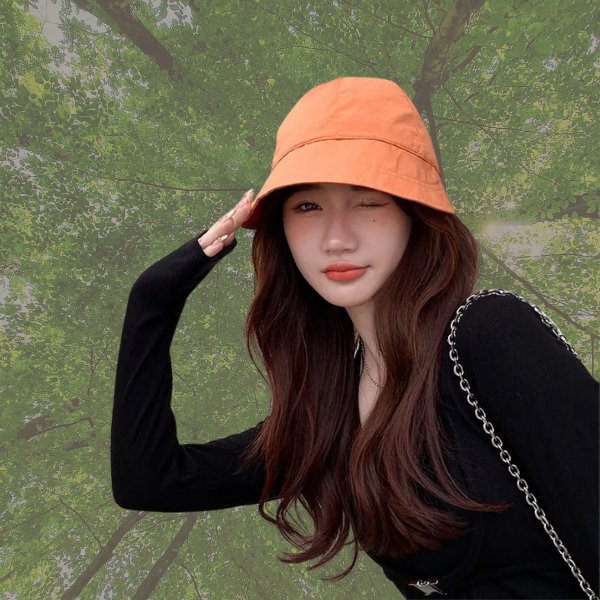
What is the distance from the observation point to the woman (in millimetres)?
1203

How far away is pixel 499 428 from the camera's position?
4.11 feet

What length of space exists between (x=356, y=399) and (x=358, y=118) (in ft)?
2.45

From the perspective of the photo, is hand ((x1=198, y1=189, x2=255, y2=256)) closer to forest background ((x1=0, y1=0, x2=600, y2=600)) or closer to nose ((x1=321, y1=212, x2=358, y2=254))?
nose ((x1=321, y1=212, x2=358, y2=254))

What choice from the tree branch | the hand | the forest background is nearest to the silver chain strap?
the hand

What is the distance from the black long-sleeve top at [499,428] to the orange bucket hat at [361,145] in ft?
0.97

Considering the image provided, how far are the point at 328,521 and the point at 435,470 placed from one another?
411mm

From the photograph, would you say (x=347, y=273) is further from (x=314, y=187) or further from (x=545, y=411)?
(x=545, y=411)

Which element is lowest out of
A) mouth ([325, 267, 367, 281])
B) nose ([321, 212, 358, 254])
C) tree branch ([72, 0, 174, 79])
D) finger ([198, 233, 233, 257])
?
mouth ([325, 267, 367, 281])

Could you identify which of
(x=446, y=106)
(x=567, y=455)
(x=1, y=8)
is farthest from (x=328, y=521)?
(x=1, y=8)

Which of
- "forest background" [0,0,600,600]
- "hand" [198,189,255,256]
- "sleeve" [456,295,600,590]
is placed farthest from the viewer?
"forest background" [0,0,600,600]

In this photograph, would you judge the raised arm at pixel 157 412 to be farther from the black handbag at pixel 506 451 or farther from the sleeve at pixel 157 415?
the black handbag at pixel 506 451

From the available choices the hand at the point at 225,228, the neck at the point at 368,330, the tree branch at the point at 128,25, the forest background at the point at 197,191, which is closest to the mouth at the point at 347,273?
the neck at the point at 368,330

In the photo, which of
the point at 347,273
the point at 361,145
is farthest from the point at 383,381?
the point at 361,145

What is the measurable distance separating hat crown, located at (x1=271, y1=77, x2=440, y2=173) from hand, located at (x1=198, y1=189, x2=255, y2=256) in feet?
0.49
